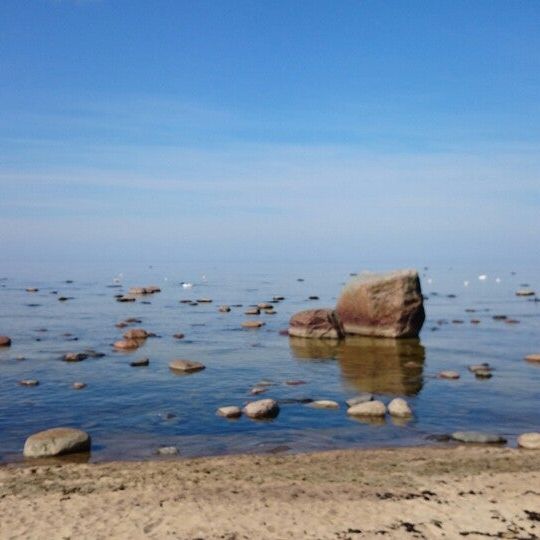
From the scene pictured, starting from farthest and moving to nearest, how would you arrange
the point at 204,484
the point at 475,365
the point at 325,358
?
the point at 325,358, the point at 475,365, the point at 204,484

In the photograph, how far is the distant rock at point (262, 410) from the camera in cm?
1972

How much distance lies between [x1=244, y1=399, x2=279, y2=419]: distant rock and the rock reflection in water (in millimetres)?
5103

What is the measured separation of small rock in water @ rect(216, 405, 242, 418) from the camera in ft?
65.1

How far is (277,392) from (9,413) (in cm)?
920

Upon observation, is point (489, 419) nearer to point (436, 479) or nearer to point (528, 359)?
point (436, 479)

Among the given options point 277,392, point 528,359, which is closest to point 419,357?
point 528,359

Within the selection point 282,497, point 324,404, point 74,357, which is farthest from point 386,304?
point 282,497

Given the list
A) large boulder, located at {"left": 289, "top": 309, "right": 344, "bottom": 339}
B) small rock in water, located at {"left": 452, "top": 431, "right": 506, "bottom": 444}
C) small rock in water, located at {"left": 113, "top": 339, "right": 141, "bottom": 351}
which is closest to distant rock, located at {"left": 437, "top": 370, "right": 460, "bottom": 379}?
small rock in water, located at {"left": 452, "top": 431, "right": 506, "bottom": 444}

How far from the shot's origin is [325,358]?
3053 cm

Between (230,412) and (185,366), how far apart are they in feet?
24.8

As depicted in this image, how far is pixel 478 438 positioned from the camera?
57.0 ft

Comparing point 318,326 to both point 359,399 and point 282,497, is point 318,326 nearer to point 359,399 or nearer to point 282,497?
point 359,399

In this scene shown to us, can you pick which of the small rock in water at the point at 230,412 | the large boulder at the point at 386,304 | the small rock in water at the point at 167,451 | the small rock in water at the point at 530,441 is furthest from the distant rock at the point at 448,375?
the small rock in water at the point at 167,451

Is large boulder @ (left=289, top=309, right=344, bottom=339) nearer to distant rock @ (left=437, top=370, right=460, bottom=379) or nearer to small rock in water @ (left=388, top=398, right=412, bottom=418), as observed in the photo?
distant rock @ (left=437, top=370, right=460, bottom=379)
